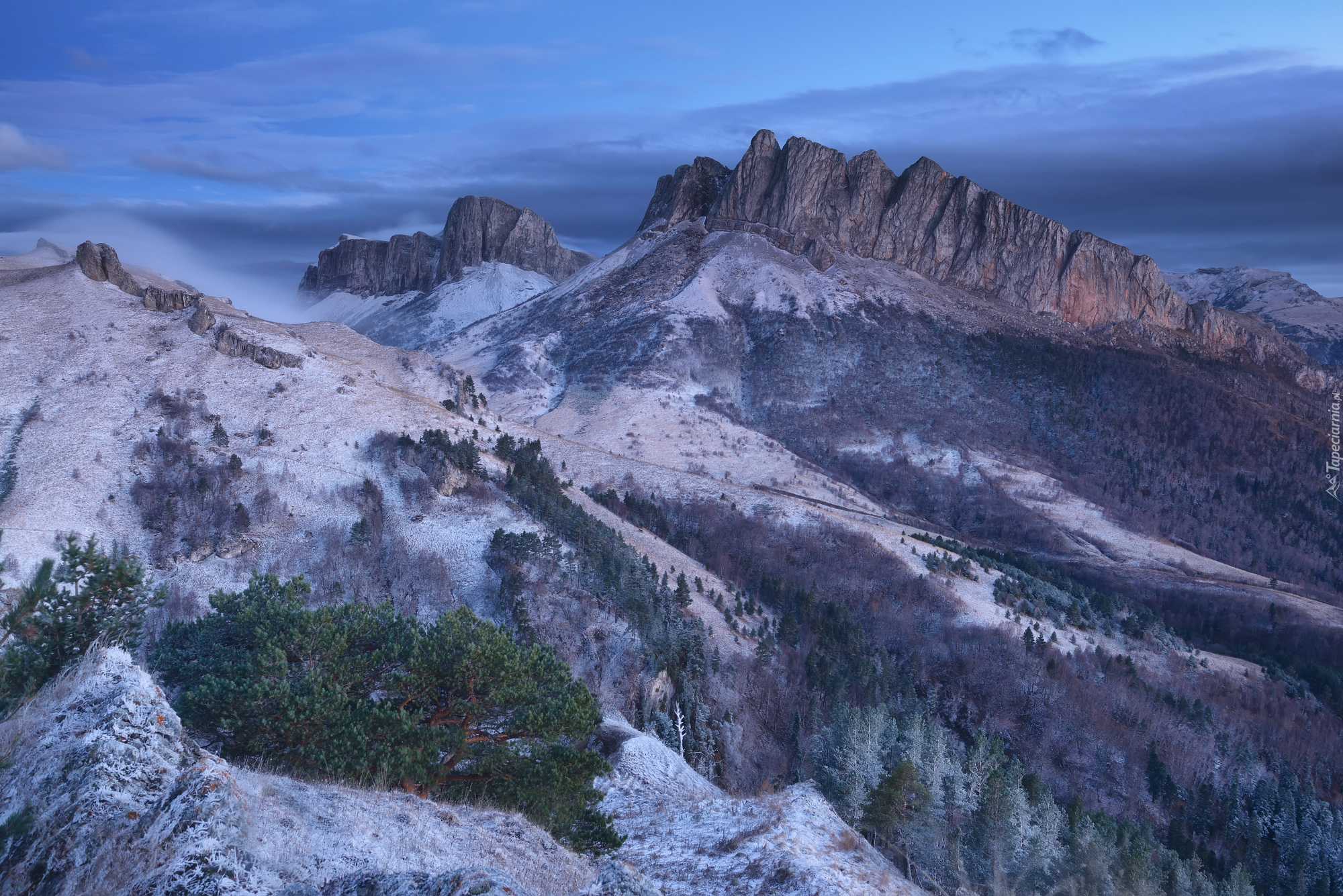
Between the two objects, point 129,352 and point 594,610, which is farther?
point 129,352

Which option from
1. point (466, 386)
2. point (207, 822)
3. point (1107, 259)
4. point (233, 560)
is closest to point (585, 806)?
point (207, 822)

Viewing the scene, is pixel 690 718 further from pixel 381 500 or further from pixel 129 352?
pixel 129 352

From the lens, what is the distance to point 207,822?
32.9ft

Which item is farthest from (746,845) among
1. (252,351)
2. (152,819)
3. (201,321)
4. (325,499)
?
(201,321)

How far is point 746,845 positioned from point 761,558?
53.4 meters

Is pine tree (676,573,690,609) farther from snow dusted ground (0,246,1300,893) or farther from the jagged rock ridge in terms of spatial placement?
the jagged rock ridge

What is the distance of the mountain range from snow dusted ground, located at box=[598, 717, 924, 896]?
4.8 inches

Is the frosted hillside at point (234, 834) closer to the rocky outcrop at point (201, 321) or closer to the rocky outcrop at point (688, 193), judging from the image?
the rocky outcrop at point (201, 321)

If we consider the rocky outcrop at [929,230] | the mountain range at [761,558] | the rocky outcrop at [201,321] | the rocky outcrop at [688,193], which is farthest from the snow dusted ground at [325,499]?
the rocky outcrop at [688,193]

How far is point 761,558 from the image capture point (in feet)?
236

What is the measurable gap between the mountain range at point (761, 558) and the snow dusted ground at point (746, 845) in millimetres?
123

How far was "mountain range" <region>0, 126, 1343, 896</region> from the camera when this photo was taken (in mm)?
18469

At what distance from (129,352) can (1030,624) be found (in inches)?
2822

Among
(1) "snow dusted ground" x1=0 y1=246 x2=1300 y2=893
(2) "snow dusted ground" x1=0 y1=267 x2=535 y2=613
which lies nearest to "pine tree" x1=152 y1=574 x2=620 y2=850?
(1) "snow dusted ground" x1=0 y1=246 x2=1300 y2=893
